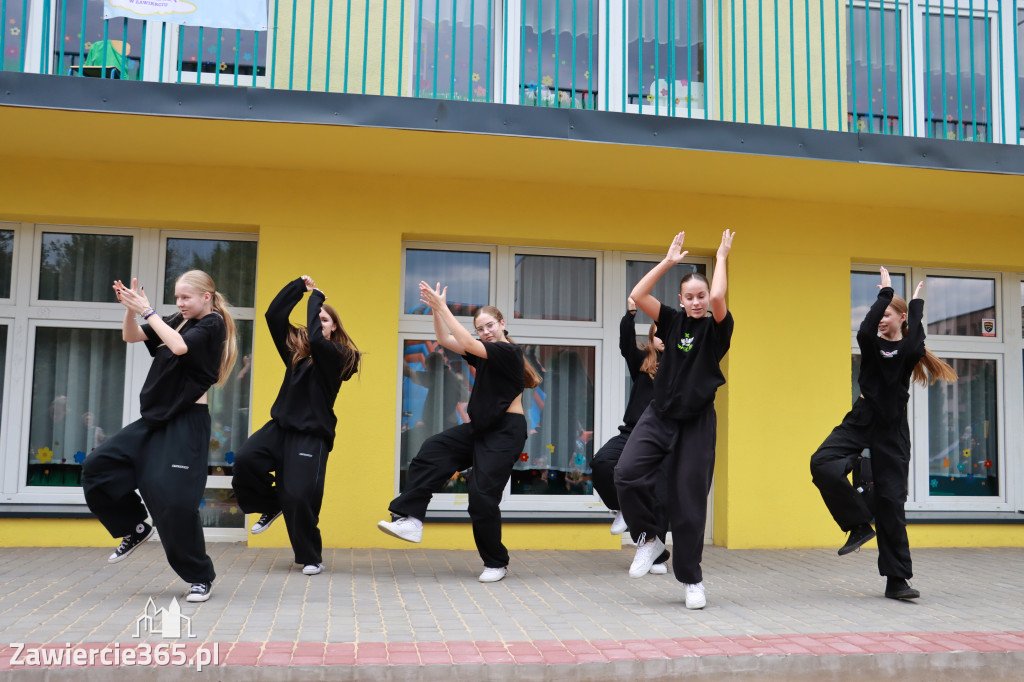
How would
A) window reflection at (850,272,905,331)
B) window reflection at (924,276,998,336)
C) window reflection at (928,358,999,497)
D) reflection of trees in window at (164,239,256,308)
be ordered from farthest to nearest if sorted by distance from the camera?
window reflection at (924,276,998,336) < window reflection at (928,358,999,497) < window reflection at (850,272,905,331) < reflection of trees in window at (164,239,256,308)

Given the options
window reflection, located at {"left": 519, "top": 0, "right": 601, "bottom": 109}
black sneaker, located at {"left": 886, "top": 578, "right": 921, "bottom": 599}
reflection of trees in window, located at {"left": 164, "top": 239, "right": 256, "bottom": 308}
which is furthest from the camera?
window reflection, located at {"left": 519, "top": 0, "right": 601, "bottom": 109}

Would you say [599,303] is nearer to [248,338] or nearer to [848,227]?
[848,227]

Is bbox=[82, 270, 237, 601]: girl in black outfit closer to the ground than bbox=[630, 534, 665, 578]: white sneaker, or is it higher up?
higher up

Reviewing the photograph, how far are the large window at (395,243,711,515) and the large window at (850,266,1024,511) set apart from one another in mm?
2348

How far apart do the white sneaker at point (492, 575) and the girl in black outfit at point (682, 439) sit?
1.03 meters

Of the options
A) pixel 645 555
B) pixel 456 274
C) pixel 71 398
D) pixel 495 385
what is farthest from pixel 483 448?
pixel 71 398

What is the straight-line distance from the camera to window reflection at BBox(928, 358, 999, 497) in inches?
319

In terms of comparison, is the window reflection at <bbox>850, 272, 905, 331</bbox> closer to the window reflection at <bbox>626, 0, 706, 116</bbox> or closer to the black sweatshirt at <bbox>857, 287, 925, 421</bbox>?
the window reflection at <bbox>626, 0, 706, 116</bbox>

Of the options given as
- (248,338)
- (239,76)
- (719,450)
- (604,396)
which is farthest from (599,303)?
(239,76)

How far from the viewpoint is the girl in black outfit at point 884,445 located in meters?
5.16

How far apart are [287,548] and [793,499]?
4078 millimetres

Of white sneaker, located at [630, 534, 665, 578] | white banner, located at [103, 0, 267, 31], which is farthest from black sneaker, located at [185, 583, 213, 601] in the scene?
white banner, located at [103, 0, 267, 31]

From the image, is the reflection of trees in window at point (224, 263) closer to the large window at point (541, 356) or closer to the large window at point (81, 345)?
the large window at point (81, 345)

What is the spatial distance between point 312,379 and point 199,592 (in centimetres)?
154
